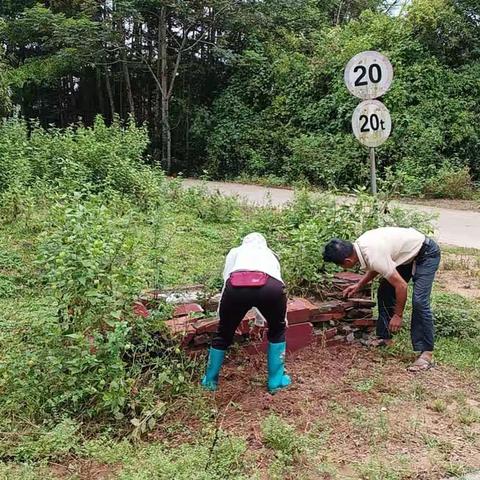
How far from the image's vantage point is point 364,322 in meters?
5.07

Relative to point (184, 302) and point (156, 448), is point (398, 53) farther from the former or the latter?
point (156, 448)

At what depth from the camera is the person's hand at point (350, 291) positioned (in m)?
4.82

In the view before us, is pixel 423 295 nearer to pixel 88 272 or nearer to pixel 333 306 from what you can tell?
pixel 333 306

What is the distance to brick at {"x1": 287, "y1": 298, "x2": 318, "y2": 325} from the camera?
454cm

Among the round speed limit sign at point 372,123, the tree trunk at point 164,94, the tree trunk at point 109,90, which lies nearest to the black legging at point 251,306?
the round speed limit sign at point 372,123

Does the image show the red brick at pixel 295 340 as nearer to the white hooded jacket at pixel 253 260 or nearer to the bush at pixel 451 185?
the white hooded jacket at pixel 253 260

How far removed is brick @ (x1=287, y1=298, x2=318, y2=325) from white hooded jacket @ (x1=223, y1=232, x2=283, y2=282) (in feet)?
2.15

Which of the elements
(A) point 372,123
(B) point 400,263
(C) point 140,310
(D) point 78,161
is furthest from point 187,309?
(D) point 78,161

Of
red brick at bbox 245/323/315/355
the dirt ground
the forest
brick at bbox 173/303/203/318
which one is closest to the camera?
the dirt ground

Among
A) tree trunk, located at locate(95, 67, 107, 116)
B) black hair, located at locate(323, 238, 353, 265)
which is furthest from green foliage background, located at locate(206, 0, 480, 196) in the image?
black hair, located at locate(323, 238, 353, 265)

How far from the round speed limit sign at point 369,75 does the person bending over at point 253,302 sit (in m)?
2.85

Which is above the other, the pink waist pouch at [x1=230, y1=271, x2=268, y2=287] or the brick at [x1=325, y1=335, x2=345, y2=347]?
the pink waist pouch at [x1=230, y1=271, x2=268, y2=287]

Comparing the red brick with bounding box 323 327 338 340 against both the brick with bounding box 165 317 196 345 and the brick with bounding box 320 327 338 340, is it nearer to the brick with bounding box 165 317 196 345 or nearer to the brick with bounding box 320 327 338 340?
the brick with bounding box 320 327 338 340

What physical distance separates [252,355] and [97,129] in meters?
8.69
